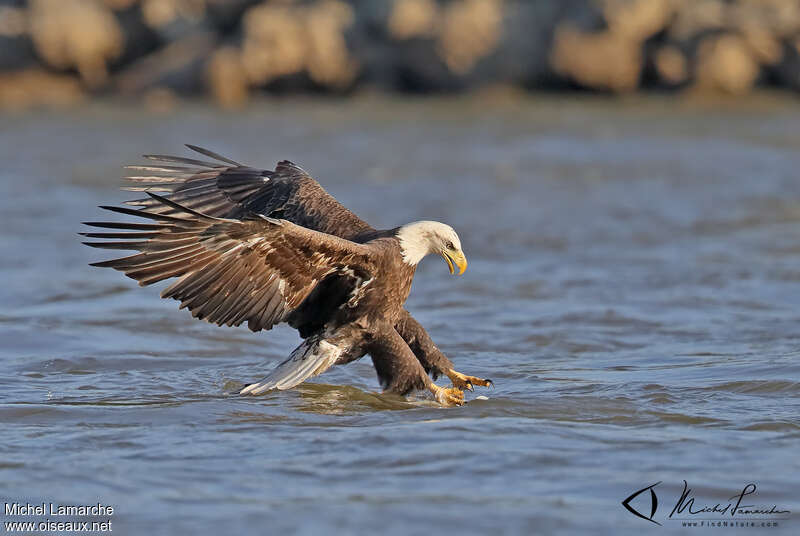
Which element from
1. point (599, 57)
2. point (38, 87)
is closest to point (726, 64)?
point (599, 57)

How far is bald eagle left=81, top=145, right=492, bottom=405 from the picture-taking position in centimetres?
483

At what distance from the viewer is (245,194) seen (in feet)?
20.1

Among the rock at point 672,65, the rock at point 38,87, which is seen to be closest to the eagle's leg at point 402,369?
the rock at point 672,65

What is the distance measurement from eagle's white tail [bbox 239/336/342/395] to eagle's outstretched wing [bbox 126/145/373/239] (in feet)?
1.83

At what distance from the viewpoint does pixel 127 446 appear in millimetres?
4523

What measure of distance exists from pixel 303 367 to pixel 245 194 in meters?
1.17

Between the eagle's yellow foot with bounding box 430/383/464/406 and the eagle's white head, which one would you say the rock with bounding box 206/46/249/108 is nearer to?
the eagle's white head

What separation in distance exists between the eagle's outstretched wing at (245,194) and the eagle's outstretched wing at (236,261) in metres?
0.54

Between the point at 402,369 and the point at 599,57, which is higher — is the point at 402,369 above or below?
below
